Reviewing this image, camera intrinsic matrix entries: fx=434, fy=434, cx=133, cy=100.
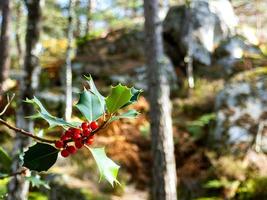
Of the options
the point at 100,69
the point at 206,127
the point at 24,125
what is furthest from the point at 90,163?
the point at 100,69

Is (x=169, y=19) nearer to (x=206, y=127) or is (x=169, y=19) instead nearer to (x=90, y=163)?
(x=206, y=127)

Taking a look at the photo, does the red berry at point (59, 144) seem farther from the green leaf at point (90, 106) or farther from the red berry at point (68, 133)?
the green leaf at point (90, 106)

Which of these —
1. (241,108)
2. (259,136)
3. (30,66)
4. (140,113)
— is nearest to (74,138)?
(140,113)

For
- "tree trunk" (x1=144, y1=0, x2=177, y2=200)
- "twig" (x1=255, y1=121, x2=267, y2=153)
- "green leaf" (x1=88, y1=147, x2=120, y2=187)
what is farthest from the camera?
"twig" (x1=255, y1=121, x2=267, y2=153)

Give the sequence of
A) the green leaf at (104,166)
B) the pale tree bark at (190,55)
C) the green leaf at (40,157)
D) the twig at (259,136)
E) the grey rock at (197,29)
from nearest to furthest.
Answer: the green leaf at (104,166) < the green leaf at (40,157) < the twig at (259,136) < the pale tree bark at (190,55) < the grey rock at (197,29)

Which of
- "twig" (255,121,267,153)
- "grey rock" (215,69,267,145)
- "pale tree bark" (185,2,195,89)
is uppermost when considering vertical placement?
"pale tree bark" (185,2,195,89)

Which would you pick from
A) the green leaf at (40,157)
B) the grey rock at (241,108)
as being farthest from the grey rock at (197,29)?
the green leaf at (40,157)

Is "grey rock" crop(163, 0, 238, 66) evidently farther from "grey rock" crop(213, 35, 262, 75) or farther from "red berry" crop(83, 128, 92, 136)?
"red berry" crop(83, 128, 92, 136)

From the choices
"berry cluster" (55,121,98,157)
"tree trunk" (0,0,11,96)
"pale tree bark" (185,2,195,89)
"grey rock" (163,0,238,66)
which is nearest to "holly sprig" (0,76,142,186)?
"berry cluster" (55,121,98,157)
